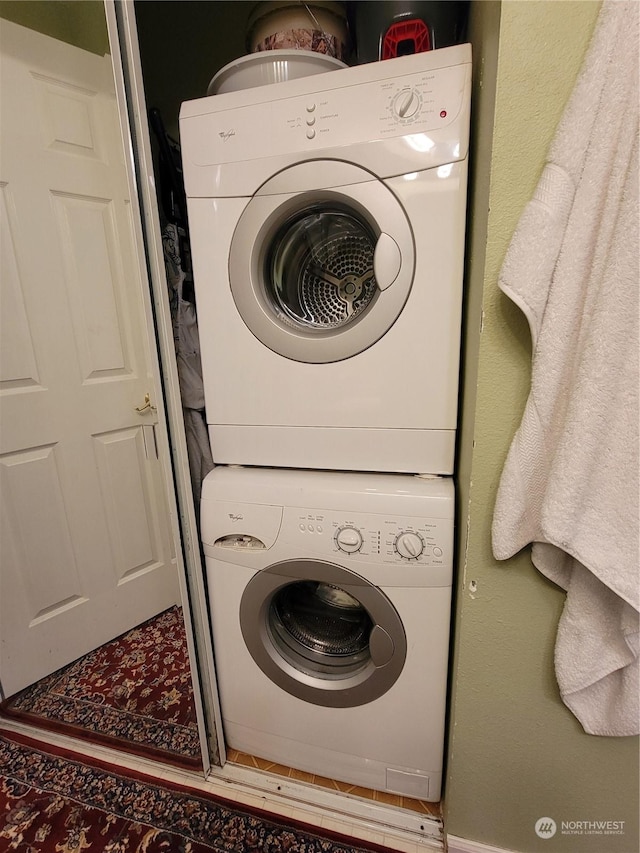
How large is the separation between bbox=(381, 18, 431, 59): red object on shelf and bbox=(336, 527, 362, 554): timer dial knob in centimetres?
100

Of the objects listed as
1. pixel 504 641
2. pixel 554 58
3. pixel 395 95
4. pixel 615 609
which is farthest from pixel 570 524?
pixel 395 95

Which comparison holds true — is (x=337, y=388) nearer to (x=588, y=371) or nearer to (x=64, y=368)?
(x=588, y=371)

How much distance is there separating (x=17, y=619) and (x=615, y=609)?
1.59 metres

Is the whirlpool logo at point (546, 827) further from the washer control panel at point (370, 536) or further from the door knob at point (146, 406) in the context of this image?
the door knob at point (146, 406)

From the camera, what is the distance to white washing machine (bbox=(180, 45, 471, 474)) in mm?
700

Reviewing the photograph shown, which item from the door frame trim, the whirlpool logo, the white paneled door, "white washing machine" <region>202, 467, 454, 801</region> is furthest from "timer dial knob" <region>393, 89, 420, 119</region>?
the whirlpool logo

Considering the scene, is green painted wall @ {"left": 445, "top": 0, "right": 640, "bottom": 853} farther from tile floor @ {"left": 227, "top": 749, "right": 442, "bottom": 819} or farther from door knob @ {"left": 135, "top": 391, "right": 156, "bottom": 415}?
door knob @ {"left": 135, "top": 391, "right": 156, "bottom": 415}

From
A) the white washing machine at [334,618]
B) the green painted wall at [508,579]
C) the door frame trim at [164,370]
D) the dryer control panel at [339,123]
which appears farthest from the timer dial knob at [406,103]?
the white washing machine at [334,618]

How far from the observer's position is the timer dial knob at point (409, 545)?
2.54ft

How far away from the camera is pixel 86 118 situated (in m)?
1.24

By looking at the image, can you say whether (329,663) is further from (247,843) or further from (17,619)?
(17,619)

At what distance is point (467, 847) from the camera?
833mm

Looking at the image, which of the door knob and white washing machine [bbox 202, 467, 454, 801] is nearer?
white washing machine [bbox 202, 467, 454, 801]

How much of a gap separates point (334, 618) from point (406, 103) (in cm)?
113
